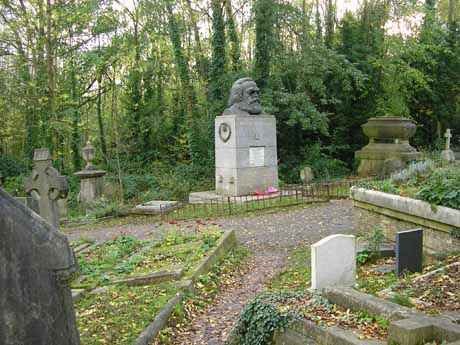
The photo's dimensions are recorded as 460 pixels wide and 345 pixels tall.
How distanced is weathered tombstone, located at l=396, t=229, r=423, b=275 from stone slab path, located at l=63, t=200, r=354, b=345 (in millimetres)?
2001

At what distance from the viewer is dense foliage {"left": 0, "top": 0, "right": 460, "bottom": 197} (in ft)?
66.3

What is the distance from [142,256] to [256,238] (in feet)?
9.80

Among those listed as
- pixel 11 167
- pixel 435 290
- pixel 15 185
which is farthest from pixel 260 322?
pixel 11 167

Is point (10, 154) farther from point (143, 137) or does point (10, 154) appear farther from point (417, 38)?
point (417, 38)

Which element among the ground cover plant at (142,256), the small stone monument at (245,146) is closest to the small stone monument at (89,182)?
the small stone monument at (245,146)

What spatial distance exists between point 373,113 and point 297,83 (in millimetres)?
4351

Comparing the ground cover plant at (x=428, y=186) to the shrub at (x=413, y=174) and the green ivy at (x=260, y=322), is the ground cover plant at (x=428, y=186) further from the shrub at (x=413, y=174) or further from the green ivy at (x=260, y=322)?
the green ivy at (x=260, y=322)

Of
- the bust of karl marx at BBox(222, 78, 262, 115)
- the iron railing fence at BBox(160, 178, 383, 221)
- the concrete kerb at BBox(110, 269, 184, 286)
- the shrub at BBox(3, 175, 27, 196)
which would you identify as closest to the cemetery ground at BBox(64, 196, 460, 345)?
the concrete kerb at BBox(110, 269, 184, 286)

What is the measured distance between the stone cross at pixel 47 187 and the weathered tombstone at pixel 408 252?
18.9 feet

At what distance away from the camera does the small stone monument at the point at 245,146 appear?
1473cm

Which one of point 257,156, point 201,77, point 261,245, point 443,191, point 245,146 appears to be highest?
point 201,77

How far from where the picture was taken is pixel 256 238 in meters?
10.2

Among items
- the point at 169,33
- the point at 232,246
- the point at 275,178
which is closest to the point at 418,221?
the point at 232,246

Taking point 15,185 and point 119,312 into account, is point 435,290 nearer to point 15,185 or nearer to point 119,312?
point 119,312
